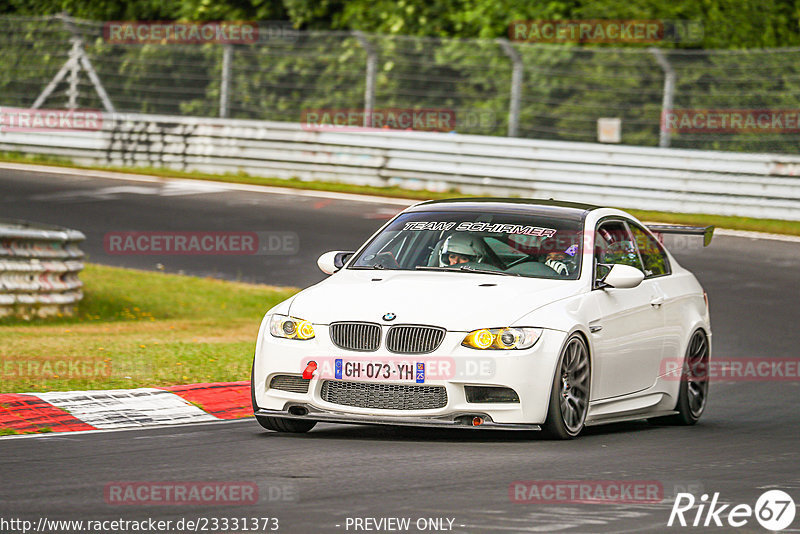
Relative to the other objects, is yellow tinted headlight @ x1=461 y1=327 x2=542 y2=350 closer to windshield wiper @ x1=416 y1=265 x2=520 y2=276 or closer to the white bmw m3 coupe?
the white bmw m3 coupe

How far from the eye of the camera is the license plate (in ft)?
27.9

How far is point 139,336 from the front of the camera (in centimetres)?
1446

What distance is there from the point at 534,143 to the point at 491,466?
16.6 m

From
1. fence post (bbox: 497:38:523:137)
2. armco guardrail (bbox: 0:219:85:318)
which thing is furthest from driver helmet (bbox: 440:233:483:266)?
fence post (bbox: 497:38:523:137)

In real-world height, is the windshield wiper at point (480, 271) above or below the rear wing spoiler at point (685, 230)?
below

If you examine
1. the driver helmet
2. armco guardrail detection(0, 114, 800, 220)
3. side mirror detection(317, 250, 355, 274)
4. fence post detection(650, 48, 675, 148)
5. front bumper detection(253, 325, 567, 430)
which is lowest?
front bumper detection(253, 325, 567, 430)

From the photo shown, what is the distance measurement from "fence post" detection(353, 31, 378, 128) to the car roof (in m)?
15.8

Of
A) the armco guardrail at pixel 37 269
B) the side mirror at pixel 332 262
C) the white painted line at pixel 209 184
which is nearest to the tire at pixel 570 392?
the side mirror at pixel 332 262

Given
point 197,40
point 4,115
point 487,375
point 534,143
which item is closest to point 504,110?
point 534,143

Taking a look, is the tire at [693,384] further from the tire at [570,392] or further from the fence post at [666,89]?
the fence post at [666,89]

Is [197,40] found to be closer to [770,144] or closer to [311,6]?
[311,6]

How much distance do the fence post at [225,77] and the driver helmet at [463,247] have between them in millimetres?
17944

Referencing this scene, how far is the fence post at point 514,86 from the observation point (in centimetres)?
2497

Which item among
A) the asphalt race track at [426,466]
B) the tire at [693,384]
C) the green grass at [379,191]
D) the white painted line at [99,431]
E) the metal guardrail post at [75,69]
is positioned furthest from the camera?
the metal guardrail post at [75,69]
